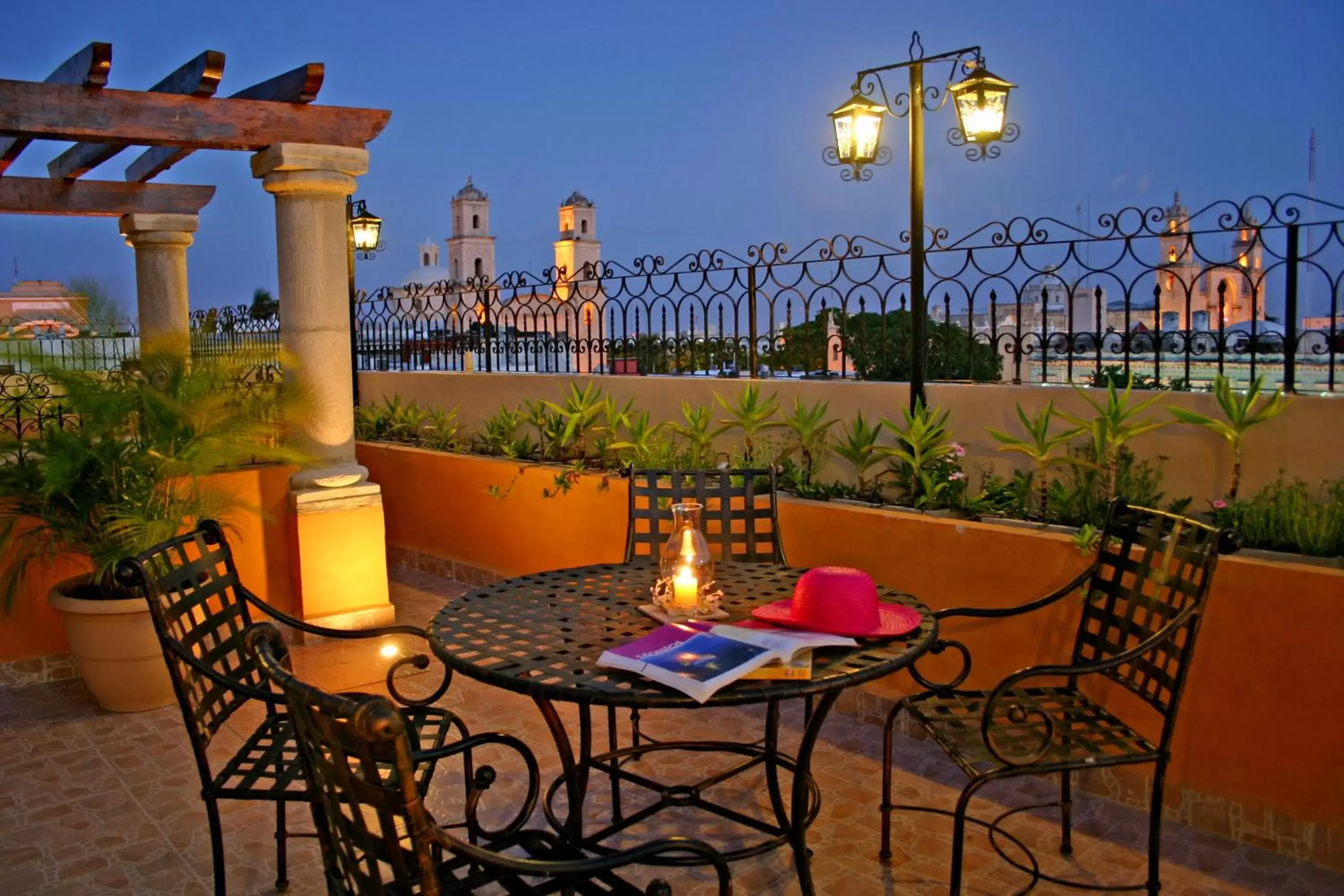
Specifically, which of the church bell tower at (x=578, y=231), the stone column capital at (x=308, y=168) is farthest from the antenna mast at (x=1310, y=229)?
the church bell tower at (x=578, y=231)

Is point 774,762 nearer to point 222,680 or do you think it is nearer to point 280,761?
point 280,761

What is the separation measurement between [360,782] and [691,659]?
0.89 metres

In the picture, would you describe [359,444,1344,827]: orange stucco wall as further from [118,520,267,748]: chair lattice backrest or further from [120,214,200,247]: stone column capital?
[120,214,200,247]: stone column capital

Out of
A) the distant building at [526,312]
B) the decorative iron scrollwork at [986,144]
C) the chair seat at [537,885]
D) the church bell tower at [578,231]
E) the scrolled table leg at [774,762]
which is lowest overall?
the scrolled table leg at [774,762]

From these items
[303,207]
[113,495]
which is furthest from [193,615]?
[303,207]

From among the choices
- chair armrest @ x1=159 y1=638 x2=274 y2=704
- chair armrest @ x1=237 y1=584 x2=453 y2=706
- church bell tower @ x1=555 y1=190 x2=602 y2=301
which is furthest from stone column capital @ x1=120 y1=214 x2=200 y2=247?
church bell tower @ x1=555 y1=190 x2=602 y2=301

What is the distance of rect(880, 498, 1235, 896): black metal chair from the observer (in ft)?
8.81

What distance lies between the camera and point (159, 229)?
8.98 meters

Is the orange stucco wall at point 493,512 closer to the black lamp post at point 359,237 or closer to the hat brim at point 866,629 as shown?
the black lamp post at point 359,237

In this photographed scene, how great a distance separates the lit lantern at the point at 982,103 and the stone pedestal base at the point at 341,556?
3.62 m

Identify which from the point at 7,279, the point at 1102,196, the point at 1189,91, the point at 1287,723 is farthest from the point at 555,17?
the point at 1287,723

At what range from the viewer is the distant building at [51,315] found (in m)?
7.08

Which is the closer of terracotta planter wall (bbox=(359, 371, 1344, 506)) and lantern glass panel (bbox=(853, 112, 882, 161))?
terracotta planter wall (bbox=(359, 371, 1344, 506))

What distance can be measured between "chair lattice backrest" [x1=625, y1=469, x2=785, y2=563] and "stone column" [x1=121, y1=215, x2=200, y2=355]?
21.3ft
